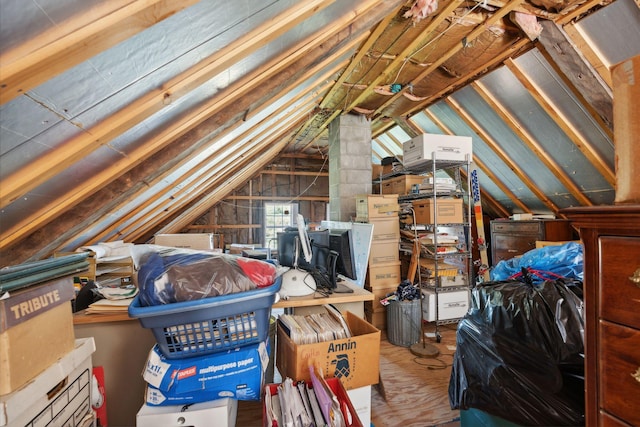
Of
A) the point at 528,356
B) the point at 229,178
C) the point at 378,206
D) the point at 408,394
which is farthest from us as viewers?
the point at 229,178

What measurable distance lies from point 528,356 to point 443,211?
224cm

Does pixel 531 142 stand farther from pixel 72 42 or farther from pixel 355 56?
pixel 72 42

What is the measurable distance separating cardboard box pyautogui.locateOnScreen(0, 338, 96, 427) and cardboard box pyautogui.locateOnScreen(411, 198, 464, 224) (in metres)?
3.10

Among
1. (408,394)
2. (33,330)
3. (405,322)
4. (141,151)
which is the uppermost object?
(141,151)

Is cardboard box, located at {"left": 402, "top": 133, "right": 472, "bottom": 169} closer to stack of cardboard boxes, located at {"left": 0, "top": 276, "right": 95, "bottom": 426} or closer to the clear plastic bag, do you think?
the clear plastic bag

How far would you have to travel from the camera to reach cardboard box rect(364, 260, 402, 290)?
349 centimetres

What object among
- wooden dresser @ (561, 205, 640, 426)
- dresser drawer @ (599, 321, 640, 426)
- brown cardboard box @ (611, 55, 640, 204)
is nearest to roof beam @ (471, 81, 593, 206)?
brown cardboard box @ (611, 55, 640, 204)

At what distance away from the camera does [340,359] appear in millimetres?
1331

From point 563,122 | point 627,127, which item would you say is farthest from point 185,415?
point 563,122

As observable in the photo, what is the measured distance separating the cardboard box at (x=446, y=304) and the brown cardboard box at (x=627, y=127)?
105 inches

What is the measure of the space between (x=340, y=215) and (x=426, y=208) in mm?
1173

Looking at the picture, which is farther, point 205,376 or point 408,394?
point 408,394

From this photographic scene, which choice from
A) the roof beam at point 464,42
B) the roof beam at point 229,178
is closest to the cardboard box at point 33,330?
the roof beam at point 464,42

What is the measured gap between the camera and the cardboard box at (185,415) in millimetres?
1033
